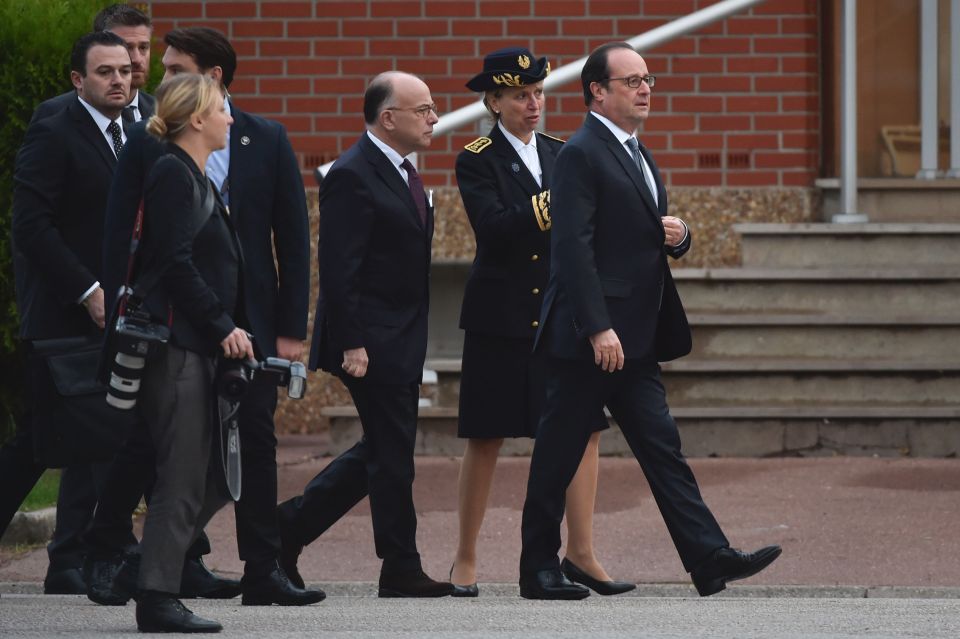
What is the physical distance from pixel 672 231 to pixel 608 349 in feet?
1.72

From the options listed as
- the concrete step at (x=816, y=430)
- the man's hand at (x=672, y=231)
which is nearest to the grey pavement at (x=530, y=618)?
the man's hand at (x=672, y=231)

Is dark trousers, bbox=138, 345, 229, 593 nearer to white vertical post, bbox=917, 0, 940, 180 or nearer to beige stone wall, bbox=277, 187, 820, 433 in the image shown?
beige stone wall, bbox=277, 187, 820, 433

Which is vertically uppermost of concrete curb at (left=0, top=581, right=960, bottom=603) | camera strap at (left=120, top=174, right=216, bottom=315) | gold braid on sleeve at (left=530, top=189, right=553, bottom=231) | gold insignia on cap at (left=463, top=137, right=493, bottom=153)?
gold insignia on cap at (left=463, top=137, right=493, bottom=153)

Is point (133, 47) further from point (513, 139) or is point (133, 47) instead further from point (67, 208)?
point (513, 139)

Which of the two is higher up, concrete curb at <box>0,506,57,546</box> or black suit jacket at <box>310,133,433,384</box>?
black suit jacket at <box>310,133,433,384</box>

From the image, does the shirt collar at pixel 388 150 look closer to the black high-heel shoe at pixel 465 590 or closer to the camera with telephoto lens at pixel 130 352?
the camera with telephoto lens at pixel 130 352

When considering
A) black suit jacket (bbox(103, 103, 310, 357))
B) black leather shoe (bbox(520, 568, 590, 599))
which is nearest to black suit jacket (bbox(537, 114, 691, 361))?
black leather shoe (bbox(520, 568, 590, 599))

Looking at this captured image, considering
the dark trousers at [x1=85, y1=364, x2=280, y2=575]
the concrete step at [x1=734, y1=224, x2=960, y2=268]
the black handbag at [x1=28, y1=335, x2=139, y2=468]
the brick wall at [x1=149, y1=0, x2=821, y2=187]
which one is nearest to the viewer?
the dark trousers at [x1=85, y1=364, x2=280, y2=575]

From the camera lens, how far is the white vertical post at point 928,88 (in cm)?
1159

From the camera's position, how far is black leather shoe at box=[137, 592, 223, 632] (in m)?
5.64

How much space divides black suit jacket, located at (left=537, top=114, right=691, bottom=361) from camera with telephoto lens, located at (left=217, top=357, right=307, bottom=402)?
1.03m

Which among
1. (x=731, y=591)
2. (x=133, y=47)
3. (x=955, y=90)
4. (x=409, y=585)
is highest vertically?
(x=955, y=90)

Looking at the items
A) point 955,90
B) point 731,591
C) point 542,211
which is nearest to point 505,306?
point 542,211

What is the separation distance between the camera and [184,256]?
18.5ft
